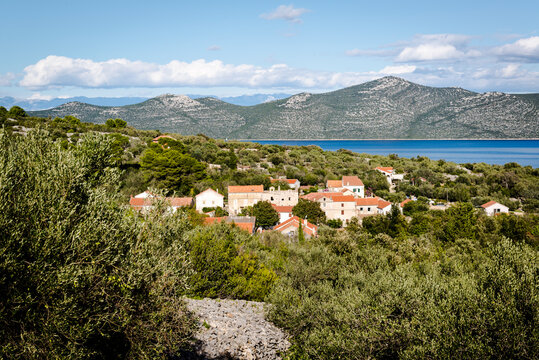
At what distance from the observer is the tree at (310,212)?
4297 centimetres

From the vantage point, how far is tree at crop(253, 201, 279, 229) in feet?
133

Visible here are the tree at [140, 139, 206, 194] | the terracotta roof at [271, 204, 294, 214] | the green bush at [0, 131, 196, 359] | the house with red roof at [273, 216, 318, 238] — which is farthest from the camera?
the tree at [140, 139, 206, 194]

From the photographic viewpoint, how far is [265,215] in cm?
4066

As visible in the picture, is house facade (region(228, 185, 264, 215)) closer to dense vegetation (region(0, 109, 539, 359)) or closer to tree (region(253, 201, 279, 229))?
tree (region(253, 201, 279, 229))

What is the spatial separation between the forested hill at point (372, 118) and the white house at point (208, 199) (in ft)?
351

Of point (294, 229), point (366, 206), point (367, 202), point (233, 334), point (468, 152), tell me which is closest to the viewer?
point (233, 334)

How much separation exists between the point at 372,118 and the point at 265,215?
556 feet

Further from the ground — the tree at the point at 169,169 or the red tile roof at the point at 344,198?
the tree at the point at 169,169

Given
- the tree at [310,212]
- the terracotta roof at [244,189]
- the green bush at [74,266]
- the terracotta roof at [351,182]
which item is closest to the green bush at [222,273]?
the green bush at [74,266]

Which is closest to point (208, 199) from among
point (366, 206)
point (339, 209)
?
point (339, 209)

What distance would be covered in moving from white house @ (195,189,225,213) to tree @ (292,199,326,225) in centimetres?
868

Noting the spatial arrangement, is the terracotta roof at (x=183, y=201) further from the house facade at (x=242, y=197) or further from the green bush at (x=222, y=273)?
the green bush at (x=222, y=273)

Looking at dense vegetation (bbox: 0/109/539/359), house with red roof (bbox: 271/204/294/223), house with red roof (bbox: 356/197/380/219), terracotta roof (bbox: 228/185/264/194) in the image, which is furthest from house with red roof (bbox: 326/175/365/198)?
dense vegetation (bbox: 0/109/539/359)

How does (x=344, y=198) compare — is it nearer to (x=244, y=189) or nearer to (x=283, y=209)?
(x=283, y=209)
